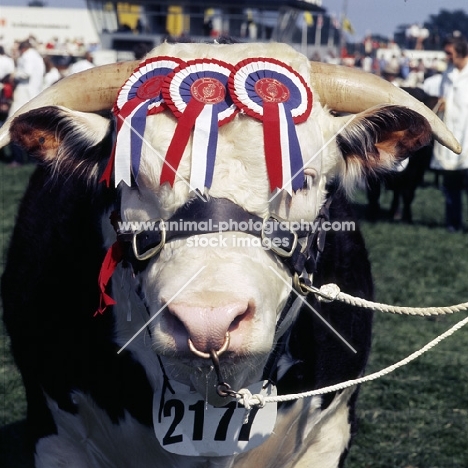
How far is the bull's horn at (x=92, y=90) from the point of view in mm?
2824

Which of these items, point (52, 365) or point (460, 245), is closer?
point (52, 365)

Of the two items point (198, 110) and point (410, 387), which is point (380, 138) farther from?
point (410, 387)

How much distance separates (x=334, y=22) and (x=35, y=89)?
18.2m

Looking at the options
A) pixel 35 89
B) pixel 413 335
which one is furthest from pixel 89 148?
pixel 35 89

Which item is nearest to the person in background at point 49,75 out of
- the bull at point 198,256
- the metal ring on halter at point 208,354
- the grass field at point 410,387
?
the grass field at point 410,387

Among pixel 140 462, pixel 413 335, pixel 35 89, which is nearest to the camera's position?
pixel 140 462

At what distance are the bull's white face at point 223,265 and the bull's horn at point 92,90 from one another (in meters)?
0.19

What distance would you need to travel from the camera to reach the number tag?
2812 millimetres

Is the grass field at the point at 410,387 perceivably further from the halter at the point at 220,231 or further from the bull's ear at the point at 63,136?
the bull's ear at the point at 63,136

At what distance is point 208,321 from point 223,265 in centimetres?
18

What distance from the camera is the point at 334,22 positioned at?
3105cm

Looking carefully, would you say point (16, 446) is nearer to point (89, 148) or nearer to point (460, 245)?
point (89, 148)

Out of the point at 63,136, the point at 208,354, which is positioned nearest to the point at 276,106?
the point at 63,136

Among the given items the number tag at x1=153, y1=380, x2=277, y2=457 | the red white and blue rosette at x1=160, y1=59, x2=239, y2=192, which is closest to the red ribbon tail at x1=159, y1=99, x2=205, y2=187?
the red white and blue rosette at x1=160, y1=59, x2=239, y2=192
